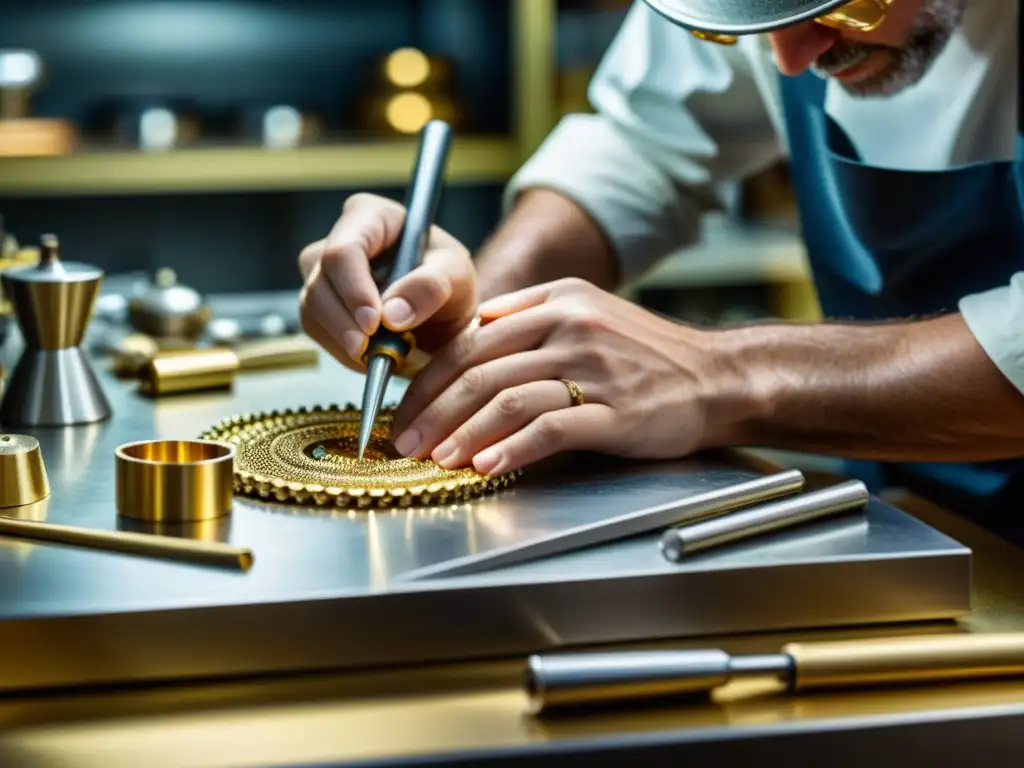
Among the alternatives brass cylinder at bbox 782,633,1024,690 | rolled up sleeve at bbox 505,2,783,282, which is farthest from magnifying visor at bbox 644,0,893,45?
rolled up sleeve at bbox 505,2,783,282

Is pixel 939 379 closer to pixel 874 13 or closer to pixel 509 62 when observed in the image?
pixel 874 13

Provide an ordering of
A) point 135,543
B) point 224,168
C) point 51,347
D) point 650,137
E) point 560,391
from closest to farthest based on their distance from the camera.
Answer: point 135,543, point 560,391, point 51,347, point 650,137, point 224,168

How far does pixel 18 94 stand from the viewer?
280 centimetres

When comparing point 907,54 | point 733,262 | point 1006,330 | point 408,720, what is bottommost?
point 733,262

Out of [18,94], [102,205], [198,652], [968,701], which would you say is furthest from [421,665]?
[102,205]

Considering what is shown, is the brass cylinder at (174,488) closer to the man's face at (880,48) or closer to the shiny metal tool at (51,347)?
the shiny metal tool at (51,347)

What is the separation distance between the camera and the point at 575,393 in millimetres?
994

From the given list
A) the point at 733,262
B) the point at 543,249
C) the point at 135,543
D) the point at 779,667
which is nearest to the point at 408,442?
the point at 135,543

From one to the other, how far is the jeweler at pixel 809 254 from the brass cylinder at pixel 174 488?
0.17m

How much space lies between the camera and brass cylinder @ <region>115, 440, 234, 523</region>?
31.9 inches

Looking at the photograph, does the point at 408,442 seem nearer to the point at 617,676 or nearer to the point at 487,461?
the point at 487,461

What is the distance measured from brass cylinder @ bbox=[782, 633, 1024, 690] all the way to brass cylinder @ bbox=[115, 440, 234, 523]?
1.14ft

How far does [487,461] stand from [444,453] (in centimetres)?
4

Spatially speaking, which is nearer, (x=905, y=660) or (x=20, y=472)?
(x=905, y=660)
